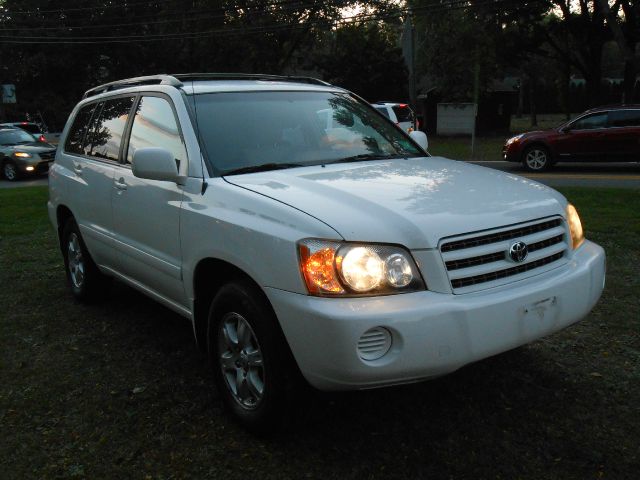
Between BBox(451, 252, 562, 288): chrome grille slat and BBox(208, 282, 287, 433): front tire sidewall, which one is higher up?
BBox(451, 252, 562, 288): chrome grille slat

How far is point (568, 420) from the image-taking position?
332 cm

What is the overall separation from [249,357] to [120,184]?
6.00 feet

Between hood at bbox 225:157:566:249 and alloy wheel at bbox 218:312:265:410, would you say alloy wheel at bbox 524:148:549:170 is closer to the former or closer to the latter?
hood at bbox 225:157:566:249

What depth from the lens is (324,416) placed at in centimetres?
348

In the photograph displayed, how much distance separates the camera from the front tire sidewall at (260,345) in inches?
117

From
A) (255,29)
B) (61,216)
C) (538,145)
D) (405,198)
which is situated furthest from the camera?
(255,29)

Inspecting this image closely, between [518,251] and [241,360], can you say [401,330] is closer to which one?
[518,251]

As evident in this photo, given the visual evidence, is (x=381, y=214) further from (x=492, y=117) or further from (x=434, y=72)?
(x=492, y=117)

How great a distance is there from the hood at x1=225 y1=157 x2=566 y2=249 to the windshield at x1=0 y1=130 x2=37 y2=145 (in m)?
19.2

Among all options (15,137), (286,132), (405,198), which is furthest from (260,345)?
(15,137)

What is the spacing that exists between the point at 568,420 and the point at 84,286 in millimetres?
3969

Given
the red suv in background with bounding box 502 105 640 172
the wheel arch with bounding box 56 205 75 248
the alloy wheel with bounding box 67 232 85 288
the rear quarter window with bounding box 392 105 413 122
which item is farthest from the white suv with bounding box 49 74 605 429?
the rear quarter window with bounding box 392 105 413 122

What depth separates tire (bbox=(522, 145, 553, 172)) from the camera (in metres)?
16.9

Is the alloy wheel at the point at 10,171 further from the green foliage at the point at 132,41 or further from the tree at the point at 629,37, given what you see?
the tree at the point at 629,37
